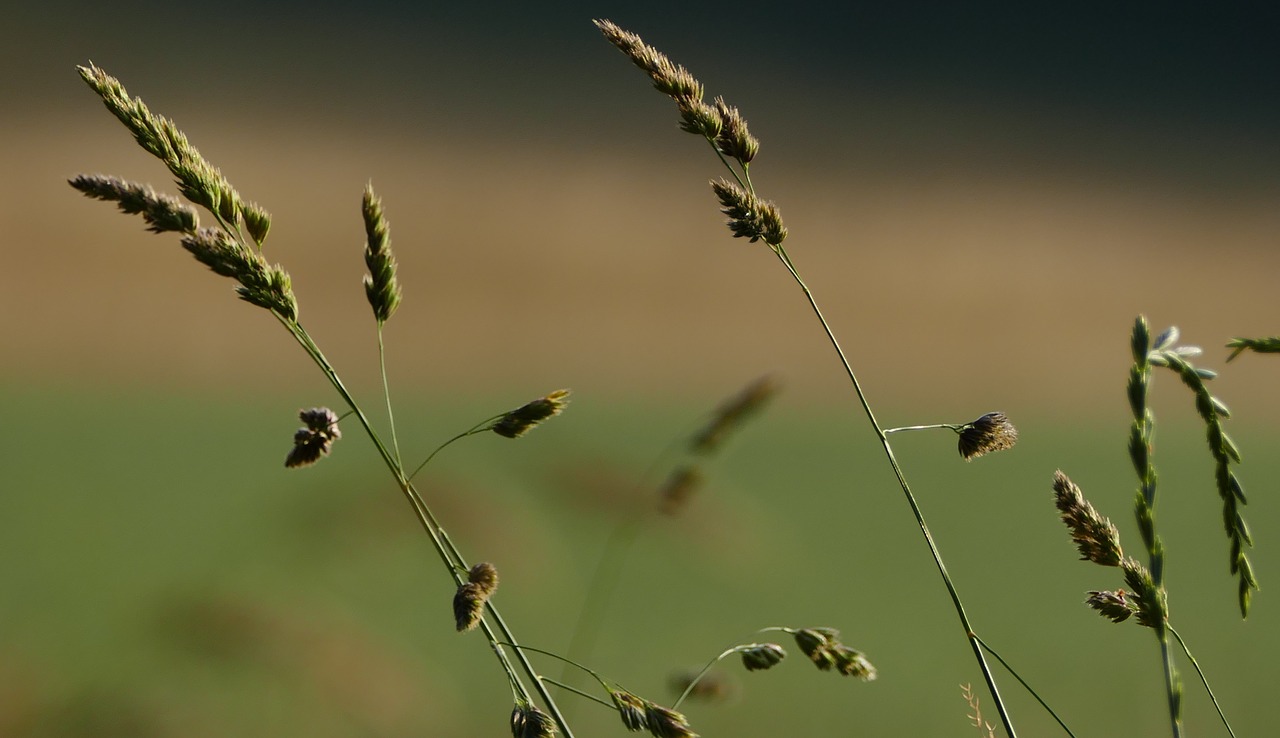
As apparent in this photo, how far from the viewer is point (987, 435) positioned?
367 millimetres

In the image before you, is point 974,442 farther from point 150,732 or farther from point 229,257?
point 150,732

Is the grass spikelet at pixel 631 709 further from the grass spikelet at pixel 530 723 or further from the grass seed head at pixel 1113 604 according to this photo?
the grass seed head at pixel 1113 604

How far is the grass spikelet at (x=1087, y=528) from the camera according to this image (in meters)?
0.33

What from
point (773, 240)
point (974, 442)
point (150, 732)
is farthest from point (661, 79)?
point (150, 732)

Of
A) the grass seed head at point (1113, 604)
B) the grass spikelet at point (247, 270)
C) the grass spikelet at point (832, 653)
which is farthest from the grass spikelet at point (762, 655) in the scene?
the grass spikelet at point (247, 270)

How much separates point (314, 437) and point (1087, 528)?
10.4 inches

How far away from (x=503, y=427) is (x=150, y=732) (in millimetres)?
610

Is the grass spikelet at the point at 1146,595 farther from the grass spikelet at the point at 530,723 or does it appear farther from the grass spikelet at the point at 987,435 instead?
the grass spikelet at the point at 530,723

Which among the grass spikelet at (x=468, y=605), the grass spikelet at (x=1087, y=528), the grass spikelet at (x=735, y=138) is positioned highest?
the grass spikelet at (x=735, y=138)

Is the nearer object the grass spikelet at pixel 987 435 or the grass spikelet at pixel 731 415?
the grass spikelet at pixel 987 435

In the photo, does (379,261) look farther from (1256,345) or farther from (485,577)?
(1256,345)

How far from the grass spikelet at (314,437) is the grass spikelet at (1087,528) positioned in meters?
0.25

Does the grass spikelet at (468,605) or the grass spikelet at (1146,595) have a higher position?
the grass spikelet at (468,605)

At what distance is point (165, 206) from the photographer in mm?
342
